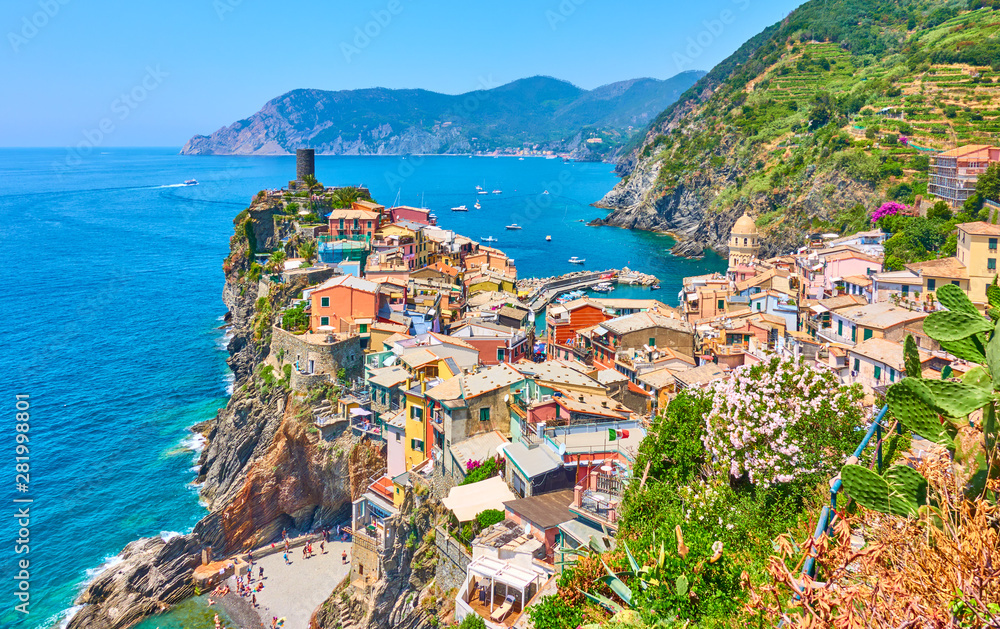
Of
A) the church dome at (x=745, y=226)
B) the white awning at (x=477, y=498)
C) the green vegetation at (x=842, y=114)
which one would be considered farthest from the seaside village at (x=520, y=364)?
the church dome at (x=745, y=226)

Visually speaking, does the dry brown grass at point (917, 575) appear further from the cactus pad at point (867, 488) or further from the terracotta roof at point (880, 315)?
the terracotta roof at point (880, 315)

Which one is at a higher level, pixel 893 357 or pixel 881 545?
pixel 881 545

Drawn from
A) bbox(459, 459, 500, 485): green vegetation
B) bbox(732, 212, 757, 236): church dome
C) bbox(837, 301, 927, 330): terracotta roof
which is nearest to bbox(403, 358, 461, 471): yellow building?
bbox(459, 459, 500, 485): green vegetation

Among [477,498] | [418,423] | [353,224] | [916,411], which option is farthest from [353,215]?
[916,411]

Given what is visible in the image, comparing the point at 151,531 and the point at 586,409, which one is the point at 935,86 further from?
the point at 151,531

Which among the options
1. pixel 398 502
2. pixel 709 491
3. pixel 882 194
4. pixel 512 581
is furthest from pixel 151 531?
pixel 882 194

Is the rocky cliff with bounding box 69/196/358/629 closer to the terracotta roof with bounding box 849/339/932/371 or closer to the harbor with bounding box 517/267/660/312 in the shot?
the terracotta roof with bounding box 849/339/932/371
